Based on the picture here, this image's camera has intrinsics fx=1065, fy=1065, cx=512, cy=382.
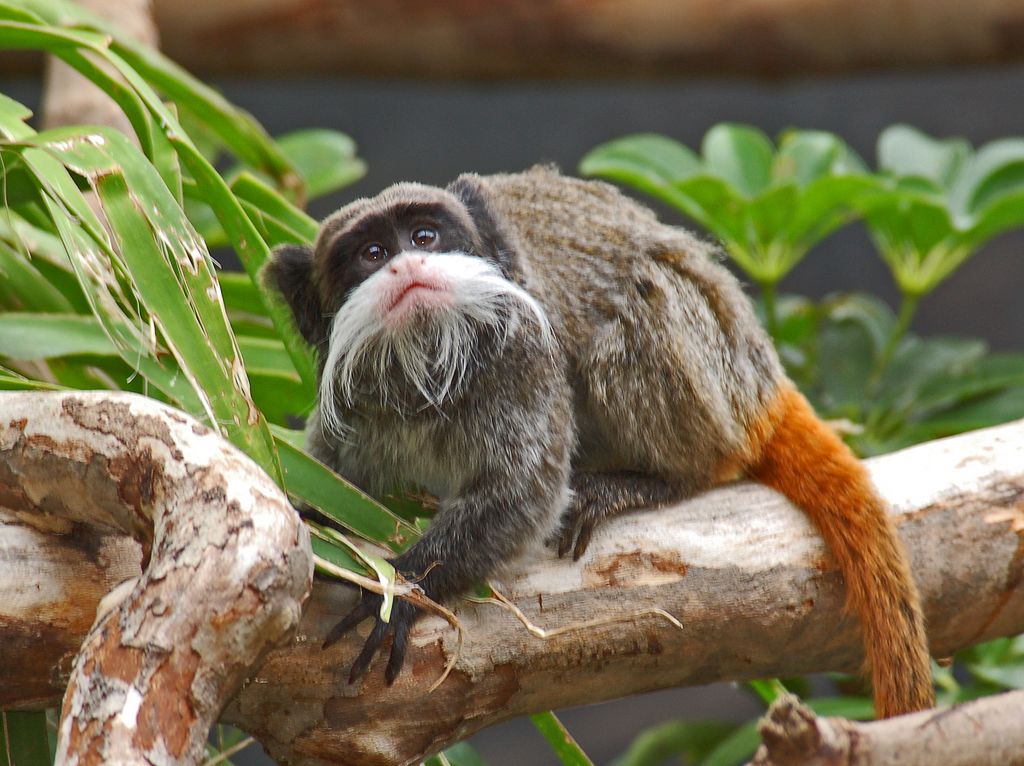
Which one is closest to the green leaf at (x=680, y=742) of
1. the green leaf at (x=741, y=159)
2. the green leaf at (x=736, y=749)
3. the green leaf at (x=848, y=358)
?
the green leaf at (x=736, y=749)

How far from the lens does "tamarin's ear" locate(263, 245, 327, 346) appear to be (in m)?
2.07

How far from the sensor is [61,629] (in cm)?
157

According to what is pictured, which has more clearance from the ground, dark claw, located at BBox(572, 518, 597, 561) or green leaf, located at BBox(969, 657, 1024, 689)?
dark claw, located at BBox(572, 518, 597, 561)

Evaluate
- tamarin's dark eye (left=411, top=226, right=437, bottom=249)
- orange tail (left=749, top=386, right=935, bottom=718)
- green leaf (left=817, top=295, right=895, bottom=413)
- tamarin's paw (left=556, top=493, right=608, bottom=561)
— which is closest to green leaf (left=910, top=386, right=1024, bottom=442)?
green leaf (left=817, top=295, right=895, bottom=413)

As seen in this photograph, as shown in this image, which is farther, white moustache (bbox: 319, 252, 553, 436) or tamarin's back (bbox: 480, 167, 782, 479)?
tamarin's back (bbox: 480, 167, 782, 479)

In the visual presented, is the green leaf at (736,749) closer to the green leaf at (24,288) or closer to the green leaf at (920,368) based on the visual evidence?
the green leaf at (920,368)

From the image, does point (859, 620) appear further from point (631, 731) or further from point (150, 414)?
point (631, 731)

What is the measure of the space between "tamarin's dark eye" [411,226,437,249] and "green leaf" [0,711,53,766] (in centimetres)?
104

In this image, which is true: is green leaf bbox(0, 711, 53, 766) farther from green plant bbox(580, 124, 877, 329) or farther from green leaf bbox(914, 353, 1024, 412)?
green leaf bbox(914, 353, 1024, 412)

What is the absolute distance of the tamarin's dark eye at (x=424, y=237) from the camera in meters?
2.00

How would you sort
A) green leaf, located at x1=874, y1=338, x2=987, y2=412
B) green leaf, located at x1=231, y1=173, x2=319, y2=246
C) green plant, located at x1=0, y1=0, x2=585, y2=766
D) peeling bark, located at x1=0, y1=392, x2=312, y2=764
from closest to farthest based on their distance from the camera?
peeling bark, located at x1=0, y1=392, x2=312, y2=764 < green plant, located at x1=0, y1=0, x2=585, y2=766 < green leaf, located at x1=231, y1=173, x2=319, y2=246 < green leaf, located at x1=874, y1=338, x2=987, y2=412

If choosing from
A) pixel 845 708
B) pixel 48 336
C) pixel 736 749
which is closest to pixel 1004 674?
pixel 845 708

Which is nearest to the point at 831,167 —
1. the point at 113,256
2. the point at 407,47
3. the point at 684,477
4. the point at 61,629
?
the point at 684,477

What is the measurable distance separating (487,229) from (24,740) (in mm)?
1210
